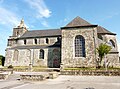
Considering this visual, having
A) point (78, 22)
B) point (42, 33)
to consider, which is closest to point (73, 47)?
point (78, 22)

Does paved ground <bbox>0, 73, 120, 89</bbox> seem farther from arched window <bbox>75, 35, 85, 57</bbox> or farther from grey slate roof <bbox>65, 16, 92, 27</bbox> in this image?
grey slate roof <bbox>65, 16, 92, 27</bbox>

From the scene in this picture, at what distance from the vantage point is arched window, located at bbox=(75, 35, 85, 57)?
2725 cm

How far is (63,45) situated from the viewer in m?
28.4

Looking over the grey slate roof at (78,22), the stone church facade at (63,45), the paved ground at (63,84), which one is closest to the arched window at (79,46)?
the stone church facade at (63,45)

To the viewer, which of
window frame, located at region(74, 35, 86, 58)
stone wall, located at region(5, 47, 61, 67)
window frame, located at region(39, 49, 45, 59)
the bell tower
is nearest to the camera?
window frame, located at region(74, 35, 86, 58)

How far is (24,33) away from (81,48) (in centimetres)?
2312

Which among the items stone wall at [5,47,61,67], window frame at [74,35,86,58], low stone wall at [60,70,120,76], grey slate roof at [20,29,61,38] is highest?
grey slate roof at [20,29,61,38]

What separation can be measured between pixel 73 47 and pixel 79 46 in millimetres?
1306

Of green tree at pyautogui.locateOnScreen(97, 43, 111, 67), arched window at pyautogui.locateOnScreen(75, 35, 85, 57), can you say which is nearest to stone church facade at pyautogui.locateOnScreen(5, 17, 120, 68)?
arched window at pyautogui.locateOnScreen(75, 35, 85, 57)

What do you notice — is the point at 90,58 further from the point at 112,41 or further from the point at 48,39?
the point at 48,39

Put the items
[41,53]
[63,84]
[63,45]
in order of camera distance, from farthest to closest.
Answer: [41,53] < [63,45] < [63,84]

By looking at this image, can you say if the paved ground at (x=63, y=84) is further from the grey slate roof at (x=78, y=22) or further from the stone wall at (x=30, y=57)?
the stone wall at (x=30, y=57)

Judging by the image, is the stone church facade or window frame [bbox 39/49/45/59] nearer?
the stone church facade

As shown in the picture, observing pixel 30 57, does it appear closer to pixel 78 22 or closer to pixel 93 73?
pixel 78 22
